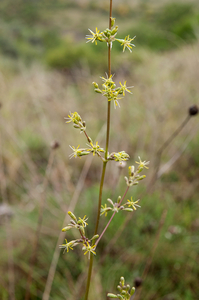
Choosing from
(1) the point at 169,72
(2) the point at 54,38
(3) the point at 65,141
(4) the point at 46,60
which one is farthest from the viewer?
(2) the point at 54,38

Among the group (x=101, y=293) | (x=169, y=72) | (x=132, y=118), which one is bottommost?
(x=101, y=293)

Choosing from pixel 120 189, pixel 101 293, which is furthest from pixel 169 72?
pixel 101 293

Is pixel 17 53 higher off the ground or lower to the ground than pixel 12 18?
lower

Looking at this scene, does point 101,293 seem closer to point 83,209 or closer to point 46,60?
point 83,209

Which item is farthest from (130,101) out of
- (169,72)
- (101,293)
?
(101,293)

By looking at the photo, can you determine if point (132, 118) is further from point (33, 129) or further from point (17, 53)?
point (17, 53)

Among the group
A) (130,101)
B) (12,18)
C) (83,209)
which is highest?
(12,18)

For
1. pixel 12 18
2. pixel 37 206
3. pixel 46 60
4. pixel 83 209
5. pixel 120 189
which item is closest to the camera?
pixel 83 209

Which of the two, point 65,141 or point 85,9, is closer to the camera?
point 65,141

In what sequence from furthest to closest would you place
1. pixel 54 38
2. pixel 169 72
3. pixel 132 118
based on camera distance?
pixel 54 38, pixel 169 72, pixel 132 118
